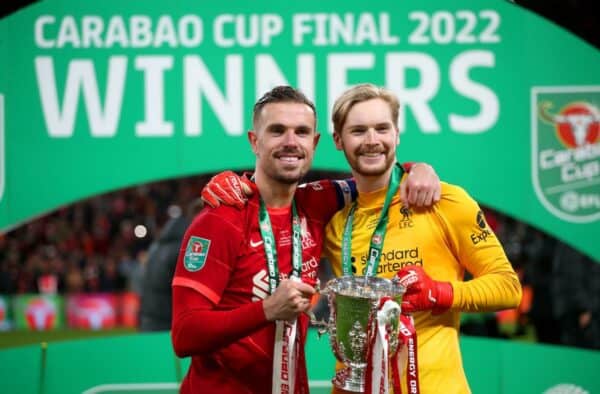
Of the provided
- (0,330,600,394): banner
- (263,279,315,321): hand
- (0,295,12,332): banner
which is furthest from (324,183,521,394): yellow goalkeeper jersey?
(0,295,12,332): banner

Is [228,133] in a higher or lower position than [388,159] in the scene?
higher

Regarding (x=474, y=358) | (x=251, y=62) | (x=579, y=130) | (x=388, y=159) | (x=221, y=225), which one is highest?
(x=251, y=62)

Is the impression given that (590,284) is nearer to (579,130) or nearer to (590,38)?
(579,130)

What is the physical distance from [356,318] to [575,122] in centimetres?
266

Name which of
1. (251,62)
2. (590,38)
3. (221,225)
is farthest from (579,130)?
(221,225)

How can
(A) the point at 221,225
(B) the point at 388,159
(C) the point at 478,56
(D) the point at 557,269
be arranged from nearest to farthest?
(A) the point at 221,225 → (B) the point at 388,159 → (C) the point at 478,56 → (D) the point at 557,269

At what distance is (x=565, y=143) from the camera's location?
4.09 meters

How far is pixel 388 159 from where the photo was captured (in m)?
2.48

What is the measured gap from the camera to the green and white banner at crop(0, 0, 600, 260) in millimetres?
4070

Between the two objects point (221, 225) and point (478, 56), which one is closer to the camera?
point (221, 225)

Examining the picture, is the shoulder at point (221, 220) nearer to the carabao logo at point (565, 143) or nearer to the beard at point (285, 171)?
the beard at point (285, 171)

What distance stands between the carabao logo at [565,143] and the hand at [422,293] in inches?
84.2

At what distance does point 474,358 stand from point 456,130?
4.72 ft

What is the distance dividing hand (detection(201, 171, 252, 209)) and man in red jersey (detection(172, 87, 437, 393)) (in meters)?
0.03
